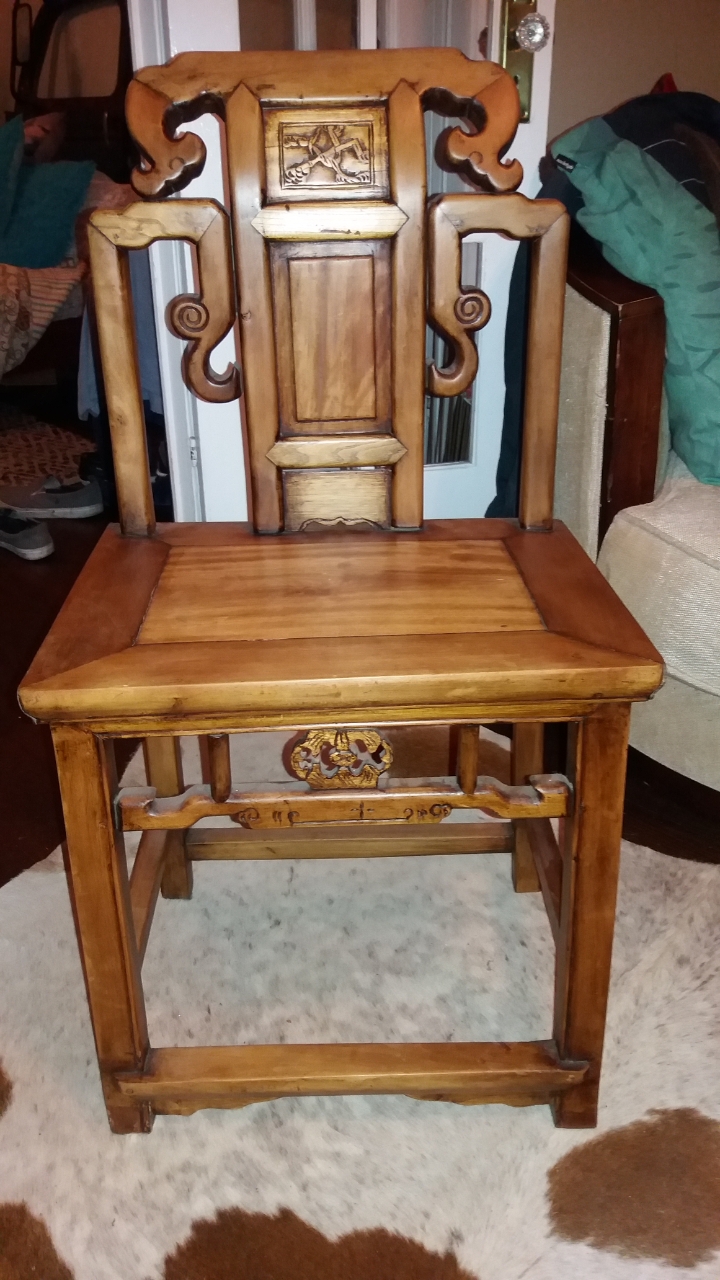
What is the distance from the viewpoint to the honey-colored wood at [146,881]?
1.00 meters

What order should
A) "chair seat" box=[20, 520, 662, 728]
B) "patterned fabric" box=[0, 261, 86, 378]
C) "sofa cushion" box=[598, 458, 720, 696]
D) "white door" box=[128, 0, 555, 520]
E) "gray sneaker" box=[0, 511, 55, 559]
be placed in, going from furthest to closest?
"patterned fabric" box=[0, 261, 86, 378] < "gray sneaker" box=[0, 511, 55, 559] < "white door" box=[128, 0, 555, 520] < "sofa cushion" box=[598, 458, 720, 696] < "chair seat" box=[20, 520, 662, 728]

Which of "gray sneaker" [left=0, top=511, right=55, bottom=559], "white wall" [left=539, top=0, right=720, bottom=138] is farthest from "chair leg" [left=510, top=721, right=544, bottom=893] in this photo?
"gray sneaker" [left=0, top=511, right=55, bottom=559]

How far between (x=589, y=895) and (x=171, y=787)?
546 mm

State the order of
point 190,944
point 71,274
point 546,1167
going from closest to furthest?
point 546,1167 < point 190,944 < point 71,274

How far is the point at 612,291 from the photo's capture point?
1.23 meters

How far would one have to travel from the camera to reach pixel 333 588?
0.90m

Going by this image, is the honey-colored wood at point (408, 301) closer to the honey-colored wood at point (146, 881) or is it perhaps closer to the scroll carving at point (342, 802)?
the scroll carving at point (342, 802)

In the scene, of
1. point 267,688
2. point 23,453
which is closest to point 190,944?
point 267,688

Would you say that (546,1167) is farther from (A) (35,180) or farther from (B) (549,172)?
(A) (35,180)

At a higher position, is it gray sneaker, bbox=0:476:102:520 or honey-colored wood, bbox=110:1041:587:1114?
honey-colored wood, bbox=110:1041:587:1114

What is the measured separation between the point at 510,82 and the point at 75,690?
0.72 metres

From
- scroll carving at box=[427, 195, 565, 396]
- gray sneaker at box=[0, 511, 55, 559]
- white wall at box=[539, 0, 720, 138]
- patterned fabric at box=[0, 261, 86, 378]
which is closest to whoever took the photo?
scroll carving at box=[427, 195, 565, 396]

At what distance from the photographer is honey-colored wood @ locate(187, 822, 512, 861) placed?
1.21 metres

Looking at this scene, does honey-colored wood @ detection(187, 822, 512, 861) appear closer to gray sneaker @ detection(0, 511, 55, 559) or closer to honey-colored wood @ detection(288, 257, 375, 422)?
honey-colored wood @ detection(288, 257, 375, 422)
